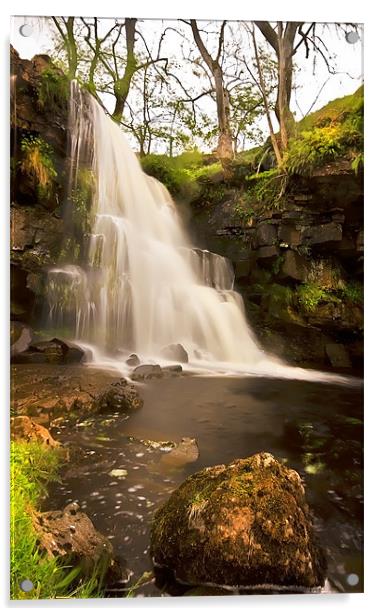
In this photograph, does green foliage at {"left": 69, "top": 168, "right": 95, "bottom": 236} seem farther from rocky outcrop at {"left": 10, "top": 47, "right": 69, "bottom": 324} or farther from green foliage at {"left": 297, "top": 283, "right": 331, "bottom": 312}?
green foliage at {"left": 297, "top": 283, "right": 331, "bottom": 312}

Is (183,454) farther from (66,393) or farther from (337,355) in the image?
(337,355)

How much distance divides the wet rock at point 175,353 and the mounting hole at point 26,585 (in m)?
1.03

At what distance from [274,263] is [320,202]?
41 cm

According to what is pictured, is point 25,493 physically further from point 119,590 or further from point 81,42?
point 81,42

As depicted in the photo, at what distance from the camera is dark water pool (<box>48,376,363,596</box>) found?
1.75 metres

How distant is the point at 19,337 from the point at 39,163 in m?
0.78

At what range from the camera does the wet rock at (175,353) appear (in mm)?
2018

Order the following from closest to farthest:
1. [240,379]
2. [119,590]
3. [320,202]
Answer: [119,590] < [240,379] < [320,202]

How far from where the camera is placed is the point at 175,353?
6.66 ft

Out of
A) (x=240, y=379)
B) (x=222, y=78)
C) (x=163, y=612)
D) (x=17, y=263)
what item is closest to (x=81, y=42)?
(x=222, y=78)

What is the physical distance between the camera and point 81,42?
194 centimetres

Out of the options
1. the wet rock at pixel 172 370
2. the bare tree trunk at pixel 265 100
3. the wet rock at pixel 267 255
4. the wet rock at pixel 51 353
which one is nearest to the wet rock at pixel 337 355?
the wet rock at pixel 267 255

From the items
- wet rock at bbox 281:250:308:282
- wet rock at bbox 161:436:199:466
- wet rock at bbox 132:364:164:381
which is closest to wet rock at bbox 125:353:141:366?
wet rock at bbox 132:364:164:381
